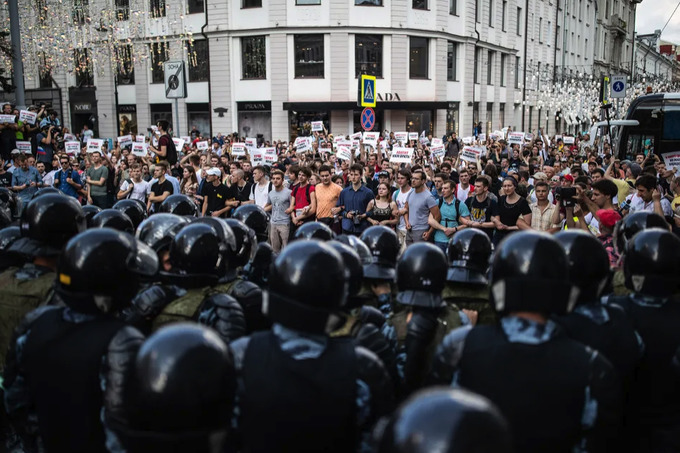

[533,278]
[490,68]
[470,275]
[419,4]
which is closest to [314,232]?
[470,275]

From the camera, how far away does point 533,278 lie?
226cm

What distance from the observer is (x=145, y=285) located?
3961mm

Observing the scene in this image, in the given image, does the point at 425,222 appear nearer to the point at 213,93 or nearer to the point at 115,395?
the point at 115,395

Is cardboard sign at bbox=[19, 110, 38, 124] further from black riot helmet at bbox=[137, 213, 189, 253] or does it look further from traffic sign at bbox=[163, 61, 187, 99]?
black riot helmet at bbox=[137, 213, 189, 253]

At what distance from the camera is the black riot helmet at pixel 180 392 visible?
6.13 feet

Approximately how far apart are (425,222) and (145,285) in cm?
590

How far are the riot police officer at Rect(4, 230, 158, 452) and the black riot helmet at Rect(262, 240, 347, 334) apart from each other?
70 centimetres

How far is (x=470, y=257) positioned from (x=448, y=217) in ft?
15.7

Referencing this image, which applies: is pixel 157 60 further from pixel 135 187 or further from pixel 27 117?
pixel 135 187

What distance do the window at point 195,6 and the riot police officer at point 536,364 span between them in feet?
106

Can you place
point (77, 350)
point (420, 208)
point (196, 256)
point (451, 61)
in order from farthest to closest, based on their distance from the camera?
1. point (451, 61)
2. point (420, 208)
3. point (196, 256)
4. point (77, 350)

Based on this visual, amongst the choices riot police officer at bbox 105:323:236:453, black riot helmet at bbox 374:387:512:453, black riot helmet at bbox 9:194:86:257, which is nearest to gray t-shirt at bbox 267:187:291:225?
black riot helmet at bbox 9:194:86:257

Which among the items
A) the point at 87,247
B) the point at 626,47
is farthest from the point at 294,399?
the point at 626,47

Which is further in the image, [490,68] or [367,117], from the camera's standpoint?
[490,68]
